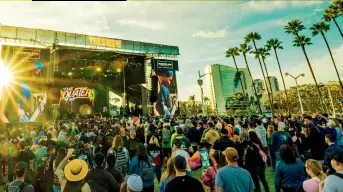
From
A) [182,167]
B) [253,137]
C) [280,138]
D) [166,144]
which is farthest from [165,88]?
[182,167]

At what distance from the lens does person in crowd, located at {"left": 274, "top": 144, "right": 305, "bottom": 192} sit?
3.93 meters

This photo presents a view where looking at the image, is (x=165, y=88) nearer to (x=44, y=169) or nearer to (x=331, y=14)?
(x=331, y=14)

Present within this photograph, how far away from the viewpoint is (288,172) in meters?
3.96

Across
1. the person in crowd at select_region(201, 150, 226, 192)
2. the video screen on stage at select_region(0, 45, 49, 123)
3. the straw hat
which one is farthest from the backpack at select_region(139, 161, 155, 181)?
the video screen on stage at select_region(0, 45, 49, 123)

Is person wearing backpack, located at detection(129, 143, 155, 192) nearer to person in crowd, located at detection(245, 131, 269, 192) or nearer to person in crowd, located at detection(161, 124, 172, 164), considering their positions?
person in crowd, located at detection(245, 131, 269, 192)

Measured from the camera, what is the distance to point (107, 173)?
148 inches

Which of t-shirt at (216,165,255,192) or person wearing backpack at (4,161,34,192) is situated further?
person wearing backpack at (4,161,34,192)

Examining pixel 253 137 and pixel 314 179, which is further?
pixel 253 137

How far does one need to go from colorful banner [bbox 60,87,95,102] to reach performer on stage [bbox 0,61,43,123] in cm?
1070

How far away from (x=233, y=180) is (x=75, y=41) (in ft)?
112

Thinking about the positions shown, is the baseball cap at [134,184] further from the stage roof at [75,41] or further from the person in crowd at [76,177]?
the stage roof at [75,41]

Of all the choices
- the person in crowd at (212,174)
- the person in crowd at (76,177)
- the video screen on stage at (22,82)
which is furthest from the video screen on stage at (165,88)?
the person in crowd at (76,177)

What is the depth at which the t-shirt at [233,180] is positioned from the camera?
3.36 metres

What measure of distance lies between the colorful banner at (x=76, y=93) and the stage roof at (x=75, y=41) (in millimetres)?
9279
